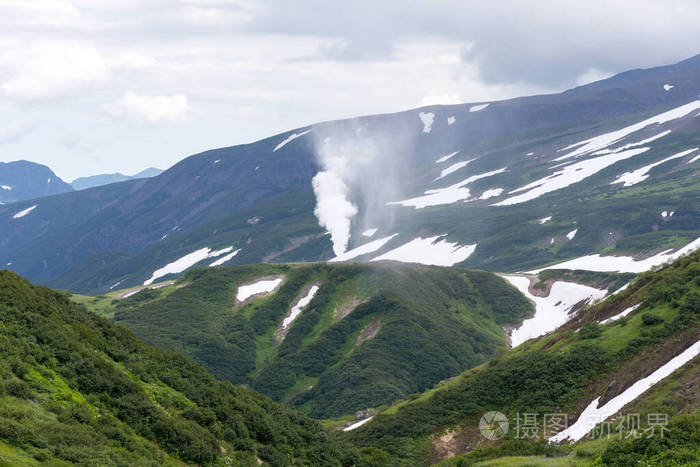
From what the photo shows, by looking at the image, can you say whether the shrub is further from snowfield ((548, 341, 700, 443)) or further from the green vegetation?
the green vegetation

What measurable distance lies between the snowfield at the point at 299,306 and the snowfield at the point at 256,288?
8681 mm

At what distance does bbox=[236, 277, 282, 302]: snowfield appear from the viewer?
140250 mm

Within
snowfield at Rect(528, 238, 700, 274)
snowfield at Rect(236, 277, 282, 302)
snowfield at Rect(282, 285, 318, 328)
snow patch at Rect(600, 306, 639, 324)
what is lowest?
snowfield at Rect(528, 238, 700, 274)

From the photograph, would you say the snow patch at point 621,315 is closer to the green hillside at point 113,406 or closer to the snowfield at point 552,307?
the green hillside at point 113,406

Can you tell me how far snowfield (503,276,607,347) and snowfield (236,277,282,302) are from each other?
5238cm

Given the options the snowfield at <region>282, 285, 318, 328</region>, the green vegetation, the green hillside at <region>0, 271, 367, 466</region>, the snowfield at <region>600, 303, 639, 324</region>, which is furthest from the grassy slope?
the green vegetation

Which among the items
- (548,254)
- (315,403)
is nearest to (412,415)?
(315,403)

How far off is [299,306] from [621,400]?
9895cm

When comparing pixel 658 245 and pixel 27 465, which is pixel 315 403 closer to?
pixel 27 465

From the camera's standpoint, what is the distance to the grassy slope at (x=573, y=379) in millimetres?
37219

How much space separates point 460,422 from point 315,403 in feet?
192

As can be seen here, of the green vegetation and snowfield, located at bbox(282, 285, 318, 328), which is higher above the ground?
snowfield, located at bbox(282, 285, 318, 328)

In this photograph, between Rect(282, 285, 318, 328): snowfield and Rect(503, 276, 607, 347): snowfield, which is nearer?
Rect(503, 276, 607, 347): snowfield

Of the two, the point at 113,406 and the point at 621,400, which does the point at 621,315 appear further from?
the point at 113,406
